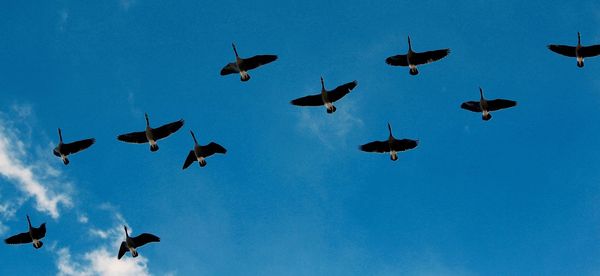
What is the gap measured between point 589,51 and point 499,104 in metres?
4.76

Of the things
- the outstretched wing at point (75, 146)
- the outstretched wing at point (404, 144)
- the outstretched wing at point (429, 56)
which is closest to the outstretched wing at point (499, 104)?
the outstretched wing at point (429, 56)

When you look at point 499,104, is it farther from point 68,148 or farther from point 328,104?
point 68,148

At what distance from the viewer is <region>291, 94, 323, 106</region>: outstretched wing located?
153ft

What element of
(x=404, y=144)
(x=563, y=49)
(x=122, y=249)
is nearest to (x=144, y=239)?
(x=122, y=249)

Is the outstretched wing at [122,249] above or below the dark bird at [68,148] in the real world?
below

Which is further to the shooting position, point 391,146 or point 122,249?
point 122,249

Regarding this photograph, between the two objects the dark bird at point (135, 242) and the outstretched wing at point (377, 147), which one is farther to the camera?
the dark bird at point (135, 242)

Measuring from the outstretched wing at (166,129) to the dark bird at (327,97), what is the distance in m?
5.32

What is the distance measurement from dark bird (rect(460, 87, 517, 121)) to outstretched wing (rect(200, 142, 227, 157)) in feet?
36.7

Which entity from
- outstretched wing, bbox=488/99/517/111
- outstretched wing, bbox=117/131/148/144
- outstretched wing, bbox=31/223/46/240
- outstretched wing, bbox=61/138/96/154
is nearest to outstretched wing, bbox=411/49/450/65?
outstretched wing, bbox=488/99/517/111

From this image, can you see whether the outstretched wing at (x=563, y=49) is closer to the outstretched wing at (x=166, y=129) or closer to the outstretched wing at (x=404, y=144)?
the outstretched wing at (x=404, y=144)

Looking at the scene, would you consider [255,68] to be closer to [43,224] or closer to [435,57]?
[435,57]

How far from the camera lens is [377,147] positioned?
155ft

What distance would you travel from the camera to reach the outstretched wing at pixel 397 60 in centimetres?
4641
